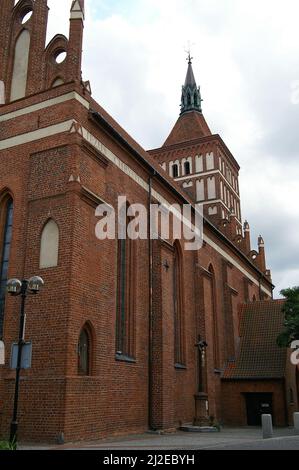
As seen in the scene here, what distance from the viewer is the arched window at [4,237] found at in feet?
48.9

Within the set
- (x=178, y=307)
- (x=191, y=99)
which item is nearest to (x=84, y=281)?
(x=178, y=307)

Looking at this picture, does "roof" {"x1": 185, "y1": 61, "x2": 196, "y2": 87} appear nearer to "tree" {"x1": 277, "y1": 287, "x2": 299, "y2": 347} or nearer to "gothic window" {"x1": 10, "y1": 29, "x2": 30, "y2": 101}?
"tree" {"x1": 277, "y1": 287, "x2": 299, "y2": 347}

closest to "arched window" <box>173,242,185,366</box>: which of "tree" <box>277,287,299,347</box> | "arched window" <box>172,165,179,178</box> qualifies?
"tree" <box>277,287,299,347</box>

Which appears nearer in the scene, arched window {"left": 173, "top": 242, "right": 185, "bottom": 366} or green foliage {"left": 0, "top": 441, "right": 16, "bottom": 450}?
green foliage {"left": 0, "top": 441, "right": 16, "bottom": 450}

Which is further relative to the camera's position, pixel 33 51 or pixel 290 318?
pixel 290 318

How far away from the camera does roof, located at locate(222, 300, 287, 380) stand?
2542cm

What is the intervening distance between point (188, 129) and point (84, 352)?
32.1 m

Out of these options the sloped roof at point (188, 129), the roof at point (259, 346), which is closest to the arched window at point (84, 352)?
the roof at point (259, 346)

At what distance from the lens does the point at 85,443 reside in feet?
41.0

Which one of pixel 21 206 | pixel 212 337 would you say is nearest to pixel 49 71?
pixel 21 206

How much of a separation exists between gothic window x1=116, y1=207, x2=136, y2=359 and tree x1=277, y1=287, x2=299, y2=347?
9029 mm

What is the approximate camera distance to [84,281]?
545 inches

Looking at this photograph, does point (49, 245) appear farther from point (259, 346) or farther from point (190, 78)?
point (190, 78)
